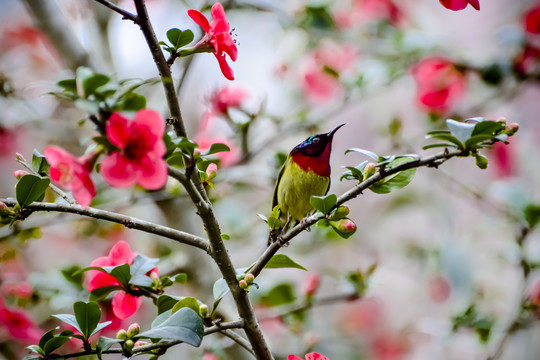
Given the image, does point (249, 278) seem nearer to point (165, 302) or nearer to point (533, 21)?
point (165, 302)

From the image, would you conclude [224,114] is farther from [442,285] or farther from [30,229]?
[442,285]

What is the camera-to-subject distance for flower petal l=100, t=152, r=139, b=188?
1.74 feet

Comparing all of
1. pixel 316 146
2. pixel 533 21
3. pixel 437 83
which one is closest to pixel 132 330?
pixel 316 146

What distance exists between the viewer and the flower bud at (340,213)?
61cm

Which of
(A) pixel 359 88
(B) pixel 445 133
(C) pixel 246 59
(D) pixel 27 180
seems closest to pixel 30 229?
(D) pixel 27 180

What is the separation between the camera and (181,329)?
0.56 meters

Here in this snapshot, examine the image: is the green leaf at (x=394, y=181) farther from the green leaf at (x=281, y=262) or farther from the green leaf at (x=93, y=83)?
the green leaf at (x=93, y=83)

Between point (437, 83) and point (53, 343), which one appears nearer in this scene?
point (53, 343)

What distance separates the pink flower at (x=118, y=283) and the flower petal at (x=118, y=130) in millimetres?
256

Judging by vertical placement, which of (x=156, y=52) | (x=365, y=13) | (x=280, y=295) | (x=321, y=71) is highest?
(x=365, y=13)

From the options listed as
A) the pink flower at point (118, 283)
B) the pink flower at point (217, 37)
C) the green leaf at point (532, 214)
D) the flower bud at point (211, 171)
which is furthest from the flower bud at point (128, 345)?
the green leaf at point (532, 214)

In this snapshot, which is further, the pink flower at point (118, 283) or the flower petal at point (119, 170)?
the pink flower at point (118, 283)

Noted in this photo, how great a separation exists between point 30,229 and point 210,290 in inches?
18.5

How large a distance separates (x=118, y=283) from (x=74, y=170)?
8.8 inches
